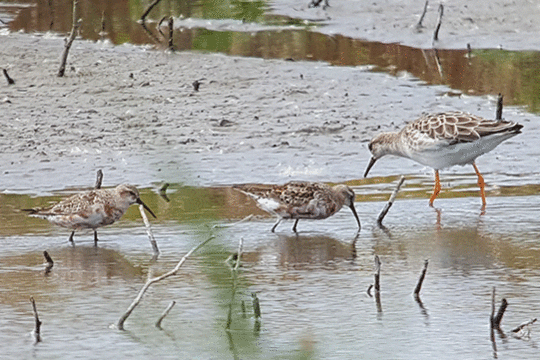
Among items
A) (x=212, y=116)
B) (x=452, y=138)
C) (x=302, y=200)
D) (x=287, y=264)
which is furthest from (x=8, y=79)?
(x=287, y=264)

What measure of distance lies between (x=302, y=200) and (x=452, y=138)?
201cm

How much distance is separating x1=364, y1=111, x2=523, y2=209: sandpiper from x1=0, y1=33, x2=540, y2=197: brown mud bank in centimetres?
89

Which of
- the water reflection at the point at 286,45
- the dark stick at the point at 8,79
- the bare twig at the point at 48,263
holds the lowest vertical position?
the bare twig at the point at 48,263

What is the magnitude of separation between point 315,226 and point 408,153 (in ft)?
6.11

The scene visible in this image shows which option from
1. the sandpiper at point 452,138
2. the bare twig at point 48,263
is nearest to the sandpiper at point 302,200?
the sandpiper at point 452,138

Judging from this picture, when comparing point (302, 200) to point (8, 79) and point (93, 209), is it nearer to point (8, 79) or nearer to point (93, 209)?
point (93, 209)

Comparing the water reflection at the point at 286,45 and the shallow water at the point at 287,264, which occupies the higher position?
the water reflection at the point at 286,45

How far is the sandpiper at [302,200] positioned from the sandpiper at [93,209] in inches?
42.7

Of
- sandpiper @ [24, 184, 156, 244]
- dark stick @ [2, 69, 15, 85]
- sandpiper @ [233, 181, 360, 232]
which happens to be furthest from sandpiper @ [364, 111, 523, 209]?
dark stick @ [2, 69, 15, 85]

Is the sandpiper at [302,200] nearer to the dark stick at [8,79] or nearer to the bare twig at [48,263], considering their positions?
the bare twig at [48,263]

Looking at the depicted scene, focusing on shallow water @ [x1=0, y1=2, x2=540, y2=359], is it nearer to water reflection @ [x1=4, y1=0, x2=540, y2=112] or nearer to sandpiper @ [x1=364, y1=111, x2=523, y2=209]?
sandpiper @ [x1=364, y1=111, x2=523, y2=209]

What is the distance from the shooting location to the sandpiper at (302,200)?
9.32 metres

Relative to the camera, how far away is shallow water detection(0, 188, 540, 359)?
609cm

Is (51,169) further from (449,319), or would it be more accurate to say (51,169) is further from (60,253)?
(449,319)
